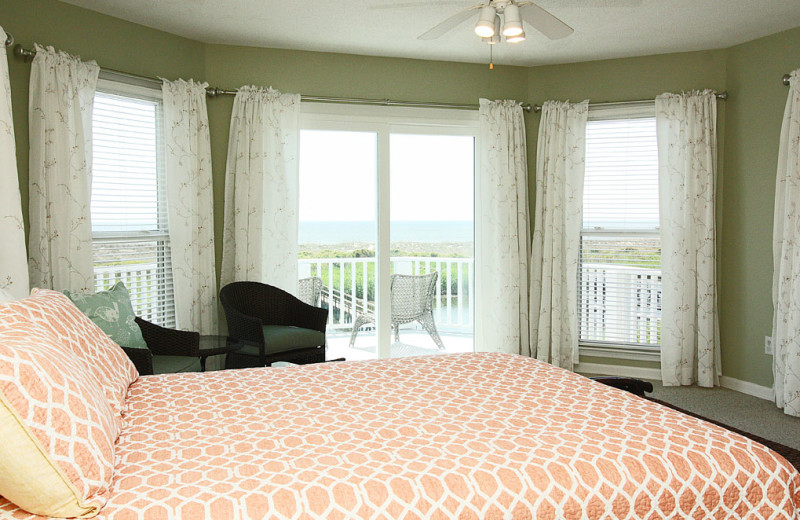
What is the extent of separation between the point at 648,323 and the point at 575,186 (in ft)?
4.08

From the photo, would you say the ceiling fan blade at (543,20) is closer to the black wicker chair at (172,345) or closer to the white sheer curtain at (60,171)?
the black wicker chair at (172,345)

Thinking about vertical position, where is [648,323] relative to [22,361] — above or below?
below

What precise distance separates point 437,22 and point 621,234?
7.45 ft

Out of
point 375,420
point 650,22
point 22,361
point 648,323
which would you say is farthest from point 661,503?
point 648,323

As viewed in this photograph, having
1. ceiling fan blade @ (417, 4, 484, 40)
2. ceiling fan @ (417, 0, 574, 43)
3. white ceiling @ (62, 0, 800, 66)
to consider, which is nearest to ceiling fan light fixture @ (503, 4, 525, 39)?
ceiling fan @ (417, 0, 574, 43)

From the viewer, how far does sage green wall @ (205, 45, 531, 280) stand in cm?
481

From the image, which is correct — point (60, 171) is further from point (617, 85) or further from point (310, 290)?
point (617, 85)

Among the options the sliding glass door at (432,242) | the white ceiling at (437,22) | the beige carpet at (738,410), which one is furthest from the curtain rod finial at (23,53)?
the beige carpet at (738,410)

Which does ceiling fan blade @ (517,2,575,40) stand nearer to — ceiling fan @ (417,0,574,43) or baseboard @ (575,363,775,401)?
ceiling fan @ (417,0,574,43)

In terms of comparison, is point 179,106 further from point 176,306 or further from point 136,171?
point 176,306

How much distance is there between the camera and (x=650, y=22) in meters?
4.24

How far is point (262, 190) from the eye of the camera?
4.76 m

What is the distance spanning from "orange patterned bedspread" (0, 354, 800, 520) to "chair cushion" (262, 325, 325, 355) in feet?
6.53

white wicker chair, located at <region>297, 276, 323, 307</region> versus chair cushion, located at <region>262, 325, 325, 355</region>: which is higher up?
white wicker chair, located at <region>297, 276, 323, 307</region>
